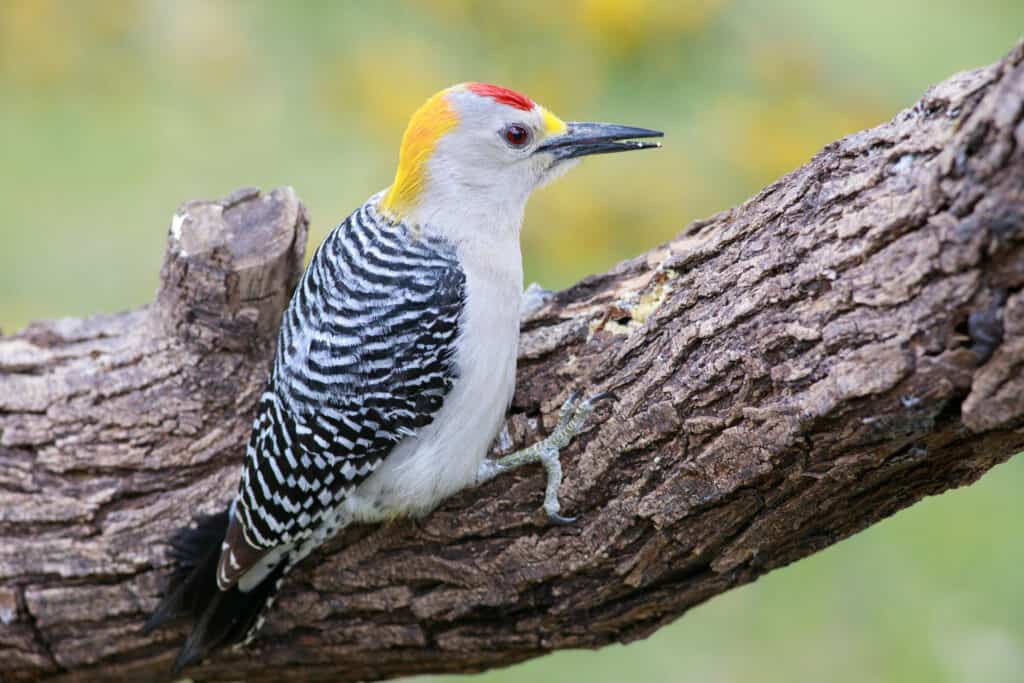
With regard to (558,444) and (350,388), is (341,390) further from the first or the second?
(558,444)

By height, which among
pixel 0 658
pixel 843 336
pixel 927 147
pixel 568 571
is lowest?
pixel 0 658

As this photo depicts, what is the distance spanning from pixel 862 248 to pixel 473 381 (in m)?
1.29

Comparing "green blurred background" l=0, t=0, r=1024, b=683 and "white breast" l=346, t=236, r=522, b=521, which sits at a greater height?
"green blurred background" l=0, t=0, r=1024, b=683

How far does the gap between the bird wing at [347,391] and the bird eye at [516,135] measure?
403 mm

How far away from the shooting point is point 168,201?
6.93 m

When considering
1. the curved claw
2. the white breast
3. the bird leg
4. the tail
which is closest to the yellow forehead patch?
the white breast

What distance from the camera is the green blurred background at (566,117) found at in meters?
5.54

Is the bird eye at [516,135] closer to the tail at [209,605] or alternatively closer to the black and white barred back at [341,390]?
the black and white barred back at [341,390]

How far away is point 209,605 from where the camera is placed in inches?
139

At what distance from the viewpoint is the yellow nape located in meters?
3.44

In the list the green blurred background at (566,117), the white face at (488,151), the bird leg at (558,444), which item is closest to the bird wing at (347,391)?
the white face at (488,151)

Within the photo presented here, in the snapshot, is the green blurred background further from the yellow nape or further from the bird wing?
the yellow nape

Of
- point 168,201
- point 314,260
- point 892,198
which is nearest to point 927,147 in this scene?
point 892,198

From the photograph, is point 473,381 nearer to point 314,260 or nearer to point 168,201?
point 314,260
